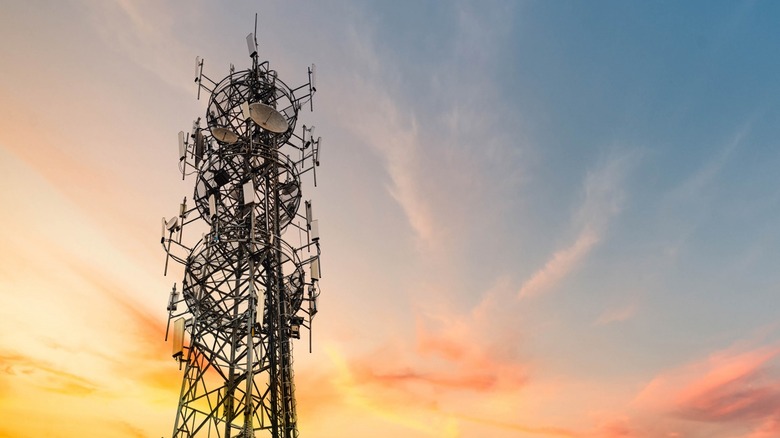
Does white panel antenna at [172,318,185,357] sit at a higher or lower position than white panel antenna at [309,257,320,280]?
lower

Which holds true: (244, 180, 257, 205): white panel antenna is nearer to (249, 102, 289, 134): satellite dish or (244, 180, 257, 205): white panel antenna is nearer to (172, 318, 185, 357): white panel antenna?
(249, 102, 289, 134): satellite dish

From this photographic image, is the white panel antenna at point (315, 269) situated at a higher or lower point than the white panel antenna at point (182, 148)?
lower

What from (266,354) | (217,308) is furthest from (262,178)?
(266,354)

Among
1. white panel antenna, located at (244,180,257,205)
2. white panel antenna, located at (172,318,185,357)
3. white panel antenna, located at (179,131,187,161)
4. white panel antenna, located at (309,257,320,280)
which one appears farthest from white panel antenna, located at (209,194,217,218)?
white panel antenna, located at (309,257,320,280)

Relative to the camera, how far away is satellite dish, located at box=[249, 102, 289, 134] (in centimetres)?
2991

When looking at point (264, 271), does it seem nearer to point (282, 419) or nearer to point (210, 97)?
point (282, 419)

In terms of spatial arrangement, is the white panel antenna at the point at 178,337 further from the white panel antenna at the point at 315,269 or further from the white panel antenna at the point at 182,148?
the white panel antenna at the point at 182,148

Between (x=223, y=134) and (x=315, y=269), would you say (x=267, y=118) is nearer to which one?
(x=223, y=134)

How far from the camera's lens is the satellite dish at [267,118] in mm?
29906

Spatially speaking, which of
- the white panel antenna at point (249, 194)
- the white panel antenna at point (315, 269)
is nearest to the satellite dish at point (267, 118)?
the white panel antenna at point (249, 194)

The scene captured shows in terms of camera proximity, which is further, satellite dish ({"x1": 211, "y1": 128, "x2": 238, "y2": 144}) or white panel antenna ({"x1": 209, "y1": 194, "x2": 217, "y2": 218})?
satellite dish ({"x1": 211, "y1": 128, "x2": 238, "y2": 144})

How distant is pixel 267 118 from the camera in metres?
A: 30.3

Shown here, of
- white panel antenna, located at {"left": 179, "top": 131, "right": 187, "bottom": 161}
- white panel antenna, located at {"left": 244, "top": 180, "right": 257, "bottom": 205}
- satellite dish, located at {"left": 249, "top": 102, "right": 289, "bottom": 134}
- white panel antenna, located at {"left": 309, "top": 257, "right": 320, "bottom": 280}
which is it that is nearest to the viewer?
white panel antenna, located at {"left": 244, "top": 180, "right": 257, "bottom": 205}

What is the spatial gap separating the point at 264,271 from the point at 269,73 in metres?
14.2
